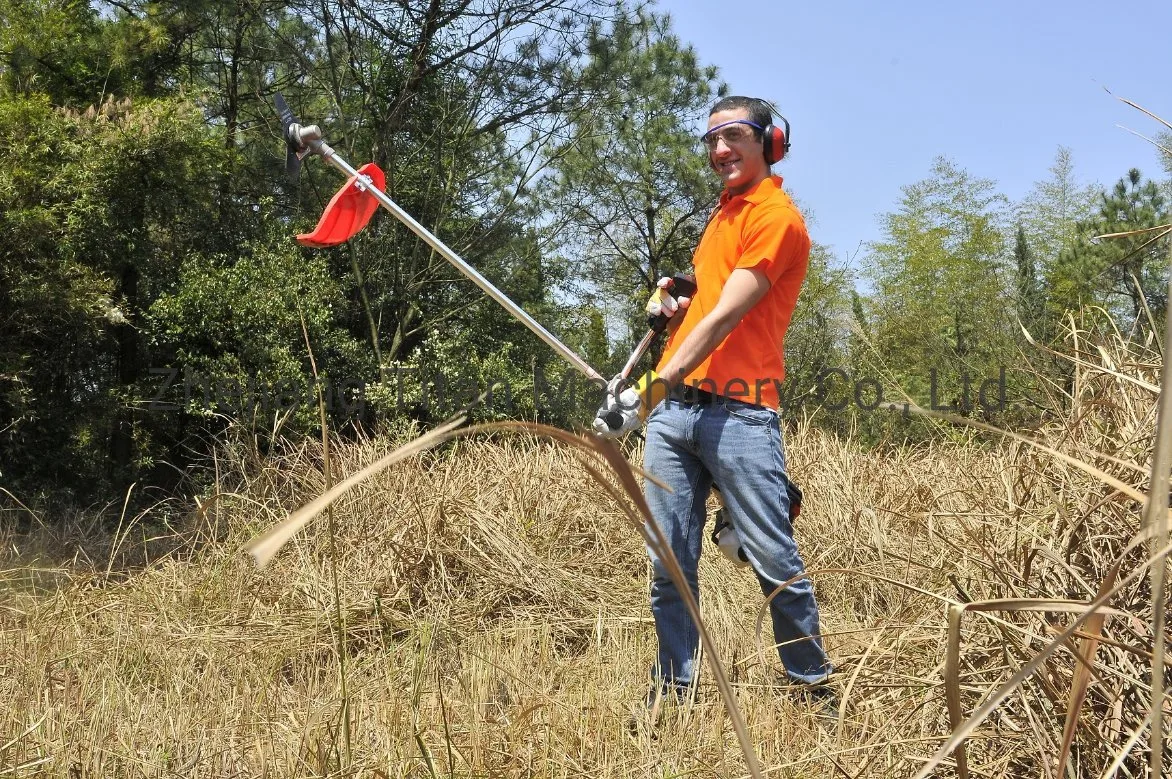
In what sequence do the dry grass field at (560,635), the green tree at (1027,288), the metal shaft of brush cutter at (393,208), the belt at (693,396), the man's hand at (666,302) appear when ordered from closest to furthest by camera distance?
the dry grass field at (560,635)
the belt at (693,396)
the man's hand at (666,302)
the metal shaft of brush cutter at (393,208)
the green tree at (1027,288)

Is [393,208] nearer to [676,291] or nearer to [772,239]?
[676,291]

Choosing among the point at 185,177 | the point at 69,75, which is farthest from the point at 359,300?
the point at 69,75

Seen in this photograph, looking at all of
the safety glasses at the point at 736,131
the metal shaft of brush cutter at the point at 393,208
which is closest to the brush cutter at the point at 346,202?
the metal shaft of brush cutter at the point at 393,208

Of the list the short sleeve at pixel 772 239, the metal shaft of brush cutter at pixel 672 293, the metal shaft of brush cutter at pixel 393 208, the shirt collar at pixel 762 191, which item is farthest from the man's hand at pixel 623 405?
the shirt collar at pixel 762 191

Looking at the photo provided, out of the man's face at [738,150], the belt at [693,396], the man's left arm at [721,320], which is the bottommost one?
the belt at [693,396]

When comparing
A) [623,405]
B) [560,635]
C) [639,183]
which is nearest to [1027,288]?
[639,183]

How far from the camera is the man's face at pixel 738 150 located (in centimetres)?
271

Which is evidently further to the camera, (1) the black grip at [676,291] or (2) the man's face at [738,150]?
(1) the black grip at [676,291]

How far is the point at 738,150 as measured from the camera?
8.91 ft

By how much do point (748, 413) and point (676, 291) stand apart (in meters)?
0.45

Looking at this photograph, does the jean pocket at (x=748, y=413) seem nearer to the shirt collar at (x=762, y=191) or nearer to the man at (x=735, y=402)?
the man at (x=735, y=402)

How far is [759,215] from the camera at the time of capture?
2.59 meters

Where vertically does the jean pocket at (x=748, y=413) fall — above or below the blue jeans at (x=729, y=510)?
above

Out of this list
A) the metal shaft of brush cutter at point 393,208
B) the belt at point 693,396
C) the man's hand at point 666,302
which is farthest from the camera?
the metal shaft of brush cutter at point 393,208
